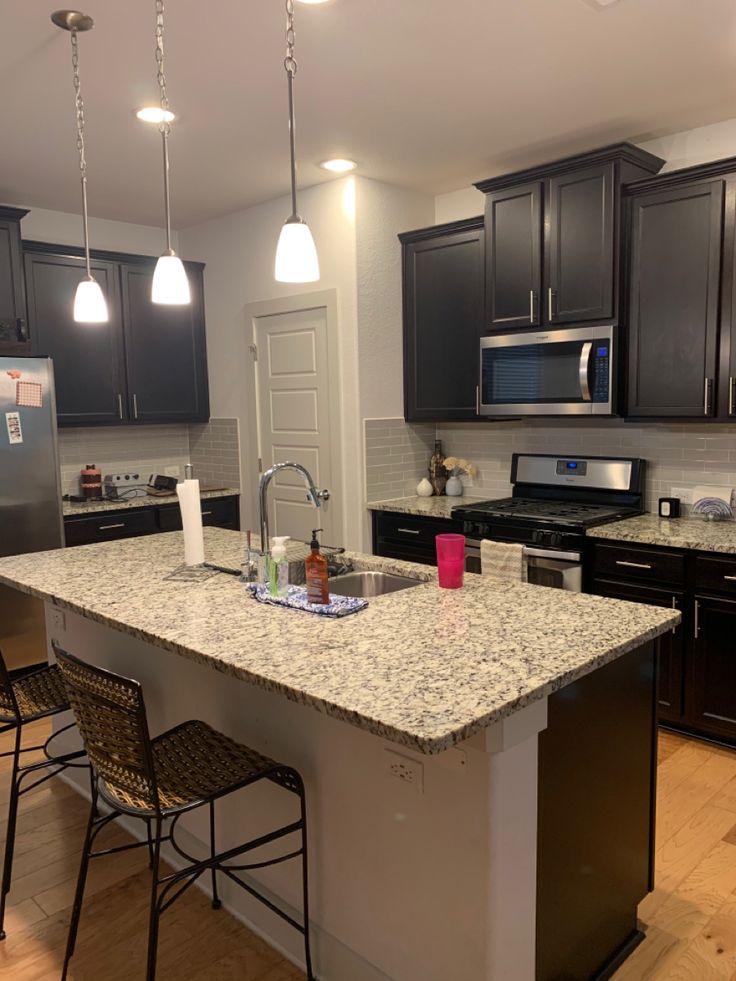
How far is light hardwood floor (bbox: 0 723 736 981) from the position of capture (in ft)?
6.64

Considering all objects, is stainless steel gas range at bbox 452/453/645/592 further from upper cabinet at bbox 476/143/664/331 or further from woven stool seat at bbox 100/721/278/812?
woven stool seat at bbox 100/721/278/812

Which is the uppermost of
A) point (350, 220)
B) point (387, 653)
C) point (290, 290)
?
point (350, 220)

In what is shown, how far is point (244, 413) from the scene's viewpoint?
5.09 meters

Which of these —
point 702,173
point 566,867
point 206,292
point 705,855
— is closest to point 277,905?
point 566,867

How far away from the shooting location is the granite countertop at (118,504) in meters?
4.44

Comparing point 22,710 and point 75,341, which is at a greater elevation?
point 75,341

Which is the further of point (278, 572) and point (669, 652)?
point (669, 652)

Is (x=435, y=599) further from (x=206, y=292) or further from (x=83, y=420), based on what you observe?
(x=206, y=292)

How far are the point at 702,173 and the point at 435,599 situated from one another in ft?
7.71

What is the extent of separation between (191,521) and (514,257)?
7.43 feet

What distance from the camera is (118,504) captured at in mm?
4602

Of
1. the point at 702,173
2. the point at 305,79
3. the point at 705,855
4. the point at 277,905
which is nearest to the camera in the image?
the point at 277,905

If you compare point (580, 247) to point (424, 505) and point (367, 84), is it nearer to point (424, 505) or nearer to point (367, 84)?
point (367, 84)

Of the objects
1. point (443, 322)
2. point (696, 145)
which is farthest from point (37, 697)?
point (696, 145)
